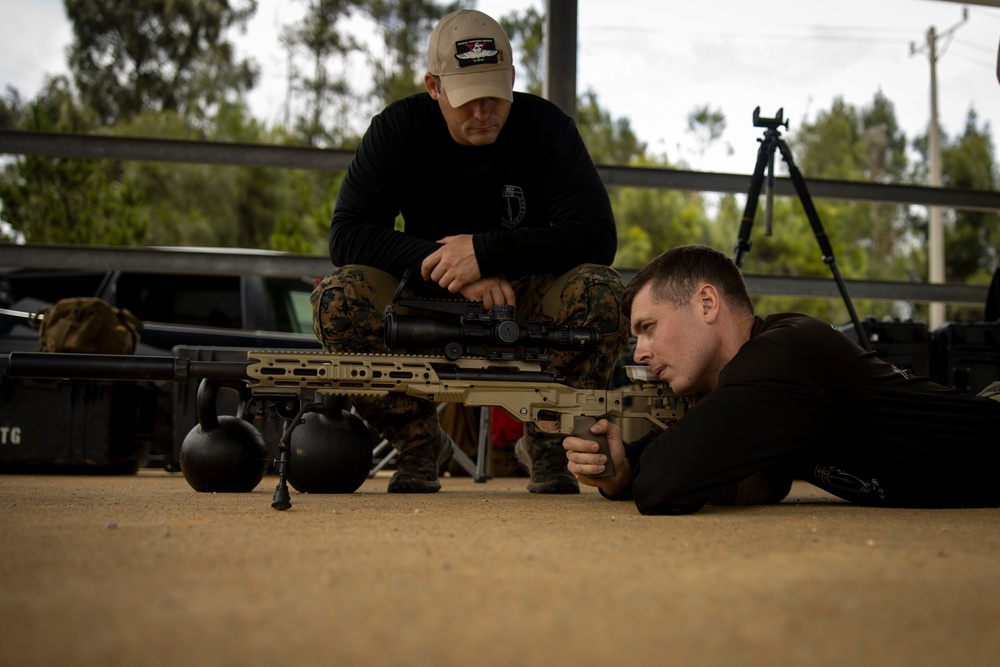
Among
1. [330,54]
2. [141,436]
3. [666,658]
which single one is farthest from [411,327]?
[330,54]

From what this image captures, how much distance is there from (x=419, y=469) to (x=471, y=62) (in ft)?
4.37

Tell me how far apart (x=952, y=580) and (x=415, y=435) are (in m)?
1.99

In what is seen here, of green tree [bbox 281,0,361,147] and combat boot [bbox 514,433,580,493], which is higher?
green tree [bbox 281,0,361,147]

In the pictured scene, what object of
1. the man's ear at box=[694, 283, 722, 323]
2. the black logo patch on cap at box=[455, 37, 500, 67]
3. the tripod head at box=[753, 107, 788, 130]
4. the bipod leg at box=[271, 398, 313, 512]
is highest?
the tripod head at box=[753, 107, 788, 130]

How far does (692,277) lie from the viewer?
2.31 metres

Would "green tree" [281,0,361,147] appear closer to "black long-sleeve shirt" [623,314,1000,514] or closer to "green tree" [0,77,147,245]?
"green tree" [0,77,147,245]

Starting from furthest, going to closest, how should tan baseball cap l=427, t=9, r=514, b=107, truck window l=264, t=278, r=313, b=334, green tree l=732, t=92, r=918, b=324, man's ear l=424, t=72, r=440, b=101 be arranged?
green tree l=732, t=92, r=918, b=324
truck window l=264, t=278, r=313, b=334
man's ear l=424, t=72, r=440, b=101
tan baseball cap l=427, t=9, r=514, b=107

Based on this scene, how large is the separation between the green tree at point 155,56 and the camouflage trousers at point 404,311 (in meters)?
18.9

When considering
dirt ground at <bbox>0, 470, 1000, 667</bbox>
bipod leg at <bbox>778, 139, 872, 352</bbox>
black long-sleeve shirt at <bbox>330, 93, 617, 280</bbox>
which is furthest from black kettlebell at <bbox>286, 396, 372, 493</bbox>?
bipod leg at <bbox>778, 139, 872, 352</bbox>

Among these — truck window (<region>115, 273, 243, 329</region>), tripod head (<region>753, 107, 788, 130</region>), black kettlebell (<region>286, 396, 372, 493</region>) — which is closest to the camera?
black kettlebell (<region>286, 396, 372, 493</region>)

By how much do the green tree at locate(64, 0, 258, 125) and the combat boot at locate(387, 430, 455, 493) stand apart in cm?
1902

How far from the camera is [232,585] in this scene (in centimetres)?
112

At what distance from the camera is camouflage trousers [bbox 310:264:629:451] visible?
276 cm

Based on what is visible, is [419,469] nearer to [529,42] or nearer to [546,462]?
[546,462]
